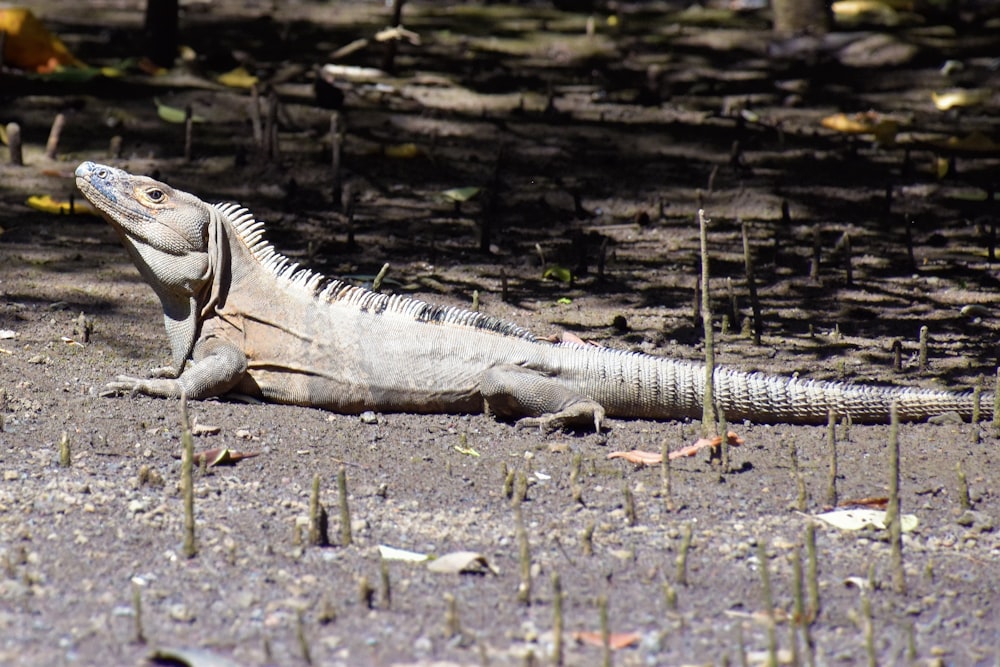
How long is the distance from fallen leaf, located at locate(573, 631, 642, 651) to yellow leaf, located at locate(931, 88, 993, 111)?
31.6 ft

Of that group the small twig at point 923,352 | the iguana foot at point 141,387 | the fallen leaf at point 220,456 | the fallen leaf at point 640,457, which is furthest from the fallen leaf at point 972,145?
the fallen leaf at point 220,456

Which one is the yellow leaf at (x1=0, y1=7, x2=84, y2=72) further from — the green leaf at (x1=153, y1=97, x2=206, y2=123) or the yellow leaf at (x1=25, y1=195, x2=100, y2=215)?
the yellow leaf at (x1=25, y1=195, x2=100, y2=215)

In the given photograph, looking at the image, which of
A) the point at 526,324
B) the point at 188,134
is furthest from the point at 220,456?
the point at 188,134

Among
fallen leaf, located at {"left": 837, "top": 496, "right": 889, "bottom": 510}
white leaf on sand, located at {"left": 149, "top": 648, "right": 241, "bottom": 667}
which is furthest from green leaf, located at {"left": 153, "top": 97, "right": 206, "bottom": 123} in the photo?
white leaf on sand, located at {"left": 149, "top": 648, "right": 241, "bottom": 667}

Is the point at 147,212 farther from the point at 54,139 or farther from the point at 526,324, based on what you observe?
the point at 54,139

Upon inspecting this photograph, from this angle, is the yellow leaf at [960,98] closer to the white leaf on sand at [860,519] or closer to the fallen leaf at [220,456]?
the white leaf on sand at [860,519]

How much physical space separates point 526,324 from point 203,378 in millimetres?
2035

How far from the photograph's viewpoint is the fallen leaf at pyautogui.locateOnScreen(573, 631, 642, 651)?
4051 mm

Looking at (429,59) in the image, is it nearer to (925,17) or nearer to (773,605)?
(925,17)

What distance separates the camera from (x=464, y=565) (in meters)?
4.57

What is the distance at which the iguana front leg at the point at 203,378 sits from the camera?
627cm

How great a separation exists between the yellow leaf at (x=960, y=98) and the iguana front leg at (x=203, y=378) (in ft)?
27.5

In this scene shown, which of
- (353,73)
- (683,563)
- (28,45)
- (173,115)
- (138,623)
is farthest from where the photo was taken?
(353,73)

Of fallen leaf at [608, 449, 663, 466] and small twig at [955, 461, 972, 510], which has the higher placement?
small twig at [955, 461, 972, 510]
